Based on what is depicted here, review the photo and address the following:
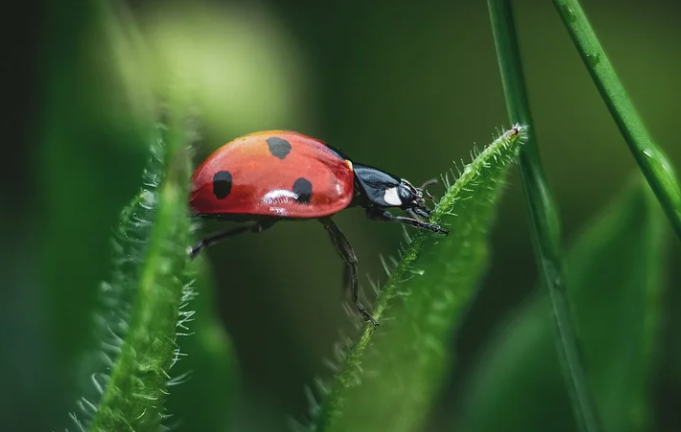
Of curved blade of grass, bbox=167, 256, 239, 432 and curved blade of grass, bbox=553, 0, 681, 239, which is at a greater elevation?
curved blade of grass, bbox=553, 0, 681, 239

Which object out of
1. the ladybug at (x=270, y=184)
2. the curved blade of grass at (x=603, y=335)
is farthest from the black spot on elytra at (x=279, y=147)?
the curved blade of grass at (x=603, y=335)

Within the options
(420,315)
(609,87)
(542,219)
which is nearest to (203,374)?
(420,315)

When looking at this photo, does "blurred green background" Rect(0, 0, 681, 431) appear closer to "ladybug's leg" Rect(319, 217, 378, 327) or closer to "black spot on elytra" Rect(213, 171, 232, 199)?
"black spot on elytra" Rect(213, 171, 232, 199)

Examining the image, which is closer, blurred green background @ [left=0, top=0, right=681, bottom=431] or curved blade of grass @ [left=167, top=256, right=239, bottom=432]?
curved blade of grass @ [left=167, top=256, right=239, bottom=432]

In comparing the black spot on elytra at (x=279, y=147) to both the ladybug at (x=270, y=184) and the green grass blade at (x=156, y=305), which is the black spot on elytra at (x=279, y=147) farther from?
the green grass blade at (x=156, y=305)

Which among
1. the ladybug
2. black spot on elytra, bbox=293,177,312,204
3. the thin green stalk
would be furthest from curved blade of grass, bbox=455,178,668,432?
black spot on elytra, bbox=293,177,312,204

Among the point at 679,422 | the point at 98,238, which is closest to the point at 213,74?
the point at 98,238

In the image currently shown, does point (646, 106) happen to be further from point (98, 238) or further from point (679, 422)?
point (98, 238)
